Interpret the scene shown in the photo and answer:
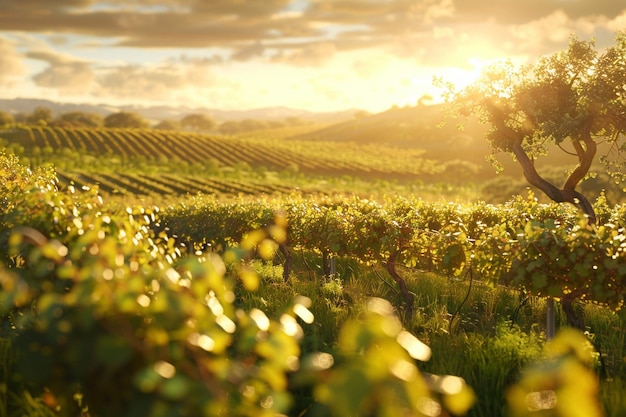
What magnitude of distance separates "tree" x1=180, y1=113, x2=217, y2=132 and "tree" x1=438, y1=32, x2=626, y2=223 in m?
174

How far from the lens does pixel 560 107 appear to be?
1448cm

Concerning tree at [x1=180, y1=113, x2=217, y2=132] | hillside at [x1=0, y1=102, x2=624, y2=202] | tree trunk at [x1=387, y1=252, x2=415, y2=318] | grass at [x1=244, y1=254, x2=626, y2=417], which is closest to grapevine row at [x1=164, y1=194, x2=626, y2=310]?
tree trunk at [x1=387, y1=252, x2=415, y2=318]

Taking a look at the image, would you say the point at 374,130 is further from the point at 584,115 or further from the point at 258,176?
the point at 584,115

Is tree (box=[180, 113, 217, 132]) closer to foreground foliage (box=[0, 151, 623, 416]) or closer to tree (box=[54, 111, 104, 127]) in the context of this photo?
tree (box=[54, 111, 104, 127])

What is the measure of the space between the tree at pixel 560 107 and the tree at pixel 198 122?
572 ft

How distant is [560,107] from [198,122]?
577 ft

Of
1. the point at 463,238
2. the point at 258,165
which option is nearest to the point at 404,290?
the point at 463,238

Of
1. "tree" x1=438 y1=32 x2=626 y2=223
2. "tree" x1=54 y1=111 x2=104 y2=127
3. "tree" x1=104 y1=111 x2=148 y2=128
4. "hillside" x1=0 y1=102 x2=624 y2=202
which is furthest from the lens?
"tree" x1=54 y1=111 x2=104 y2=127

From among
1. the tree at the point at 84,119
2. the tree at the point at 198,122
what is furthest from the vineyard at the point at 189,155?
the tree at the point at 198,122

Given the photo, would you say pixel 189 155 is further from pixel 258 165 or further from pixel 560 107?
pixel 560 107

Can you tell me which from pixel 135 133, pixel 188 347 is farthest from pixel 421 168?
pixel 188 347

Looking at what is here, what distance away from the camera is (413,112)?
163 metres

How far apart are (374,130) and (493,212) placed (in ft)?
410

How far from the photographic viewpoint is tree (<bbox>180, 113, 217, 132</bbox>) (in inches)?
7221
